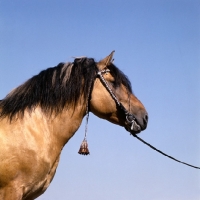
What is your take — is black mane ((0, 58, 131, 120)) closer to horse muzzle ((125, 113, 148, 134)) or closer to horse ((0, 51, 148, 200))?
horse ((0, 51, 148, 200))

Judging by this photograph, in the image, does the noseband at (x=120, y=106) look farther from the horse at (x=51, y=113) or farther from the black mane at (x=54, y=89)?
the black mane at (x=54, y=89)

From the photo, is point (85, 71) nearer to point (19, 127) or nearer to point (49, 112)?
point (49, 112)

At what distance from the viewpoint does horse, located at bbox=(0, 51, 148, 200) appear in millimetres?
4984

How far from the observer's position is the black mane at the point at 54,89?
5441 mm

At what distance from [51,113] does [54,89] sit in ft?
1.15

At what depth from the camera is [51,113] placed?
5.49m

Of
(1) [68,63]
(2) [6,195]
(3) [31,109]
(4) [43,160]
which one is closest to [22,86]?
(3) [31,109]

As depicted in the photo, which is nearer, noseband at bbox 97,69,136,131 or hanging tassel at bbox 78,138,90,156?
noseband at bbox 97,69,136,131

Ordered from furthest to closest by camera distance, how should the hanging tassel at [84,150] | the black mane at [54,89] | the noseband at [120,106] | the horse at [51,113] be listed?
the hanging tassel at [84,150] → the noseband at [120,106] → the black mane at [54,89] → the horse at [51,113]

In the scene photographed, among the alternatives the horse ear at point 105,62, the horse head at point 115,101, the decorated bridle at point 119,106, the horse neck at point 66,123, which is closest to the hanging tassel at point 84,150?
the decorated bridle at point 119,106

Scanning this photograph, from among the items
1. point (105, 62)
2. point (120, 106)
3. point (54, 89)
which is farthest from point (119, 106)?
point (54, 89)

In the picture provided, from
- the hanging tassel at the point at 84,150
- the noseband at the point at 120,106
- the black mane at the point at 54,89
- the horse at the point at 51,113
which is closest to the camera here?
the horse at the point at 51,113

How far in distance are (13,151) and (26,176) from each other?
1.17 ft

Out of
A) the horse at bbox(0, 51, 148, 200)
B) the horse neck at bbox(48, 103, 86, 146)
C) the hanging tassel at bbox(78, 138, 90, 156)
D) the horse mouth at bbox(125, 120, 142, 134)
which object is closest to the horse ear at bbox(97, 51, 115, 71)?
the horse at bbox(0, 51, 148, 200)
